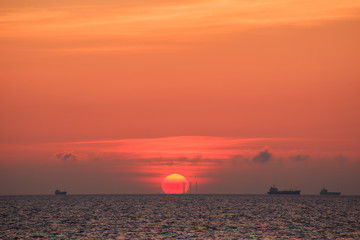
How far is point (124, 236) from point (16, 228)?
30.8 meters

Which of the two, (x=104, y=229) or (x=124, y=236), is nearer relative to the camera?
(x=124, y=236)

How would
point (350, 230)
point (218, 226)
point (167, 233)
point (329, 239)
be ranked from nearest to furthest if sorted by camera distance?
point (329, 239) < point (167, 233) < point (350, 230) < point (218, 226)

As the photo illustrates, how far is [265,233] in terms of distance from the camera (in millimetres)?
108625

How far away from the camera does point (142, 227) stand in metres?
122

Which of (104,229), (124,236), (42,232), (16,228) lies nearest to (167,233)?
(124,236)

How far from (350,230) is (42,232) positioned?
61.2 m

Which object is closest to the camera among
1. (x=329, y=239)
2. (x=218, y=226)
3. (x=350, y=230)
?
(x=329, y=239)

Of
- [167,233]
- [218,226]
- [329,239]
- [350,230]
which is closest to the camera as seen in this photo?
[329,239]

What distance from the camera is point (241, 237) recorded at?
332 ft

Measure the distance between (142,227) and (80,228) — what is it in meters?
13.0

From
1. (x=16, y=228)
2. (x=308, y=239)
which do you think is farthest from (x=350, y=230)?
(x=16, y=228)

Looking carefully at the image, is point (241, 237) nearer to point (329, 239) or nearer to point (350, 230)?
point (329, 239)

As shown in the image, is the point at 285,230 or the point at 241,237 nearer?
the point at 241,237

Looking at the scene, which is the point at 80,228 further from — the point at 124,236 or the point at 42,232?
the point at 124,236
